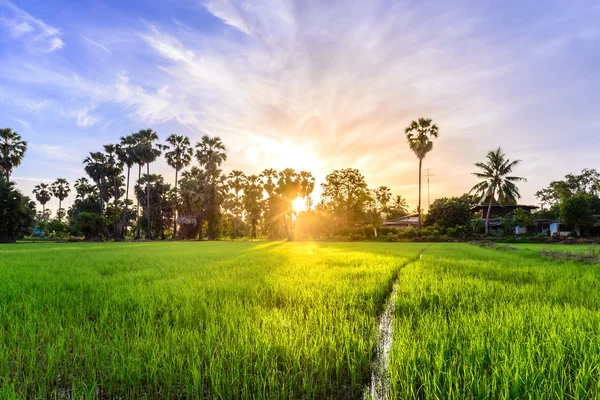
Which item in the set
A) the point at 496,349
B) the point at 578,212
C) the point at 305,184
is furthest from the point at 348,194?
the point at 496,349

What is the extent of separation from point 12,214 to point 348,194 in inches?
1678

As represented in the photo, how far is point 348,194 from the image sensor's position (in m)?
48.6

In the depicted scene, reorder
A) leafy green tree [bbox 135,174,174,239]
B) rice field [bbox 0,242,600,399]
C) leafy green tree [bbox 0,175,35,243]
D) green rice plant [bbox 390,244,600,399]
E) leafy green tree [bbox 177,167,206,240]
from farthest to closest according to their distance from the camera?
leafy green tree [bbox 135,174,174,239] → leafy green tree [bbox 177,167,206,240] → leafy green tree [bbox 0,175,35,243] → rice field [bbox 0,242,600,399] → green rice plant [bbox 390,244,600,399]

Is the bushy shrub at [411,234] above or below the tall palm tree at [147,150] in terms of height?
below

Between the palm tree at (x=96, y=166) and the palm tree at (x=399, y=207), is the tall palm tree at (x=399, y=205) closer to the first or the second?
the palm tree at (x=399, y=207)

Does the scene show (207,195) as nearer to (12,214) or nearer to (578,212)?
(12,214)

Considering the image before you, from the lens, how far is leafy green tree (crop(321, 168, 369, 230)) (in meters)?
48.1

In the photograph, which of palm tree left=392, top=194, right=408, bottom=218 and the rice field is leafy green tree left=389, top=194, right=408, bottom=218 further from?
the rice field

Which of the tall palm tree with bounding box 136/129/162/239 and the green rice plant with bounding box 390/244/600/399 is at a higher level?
→ the tall palm tree with bounding box 136/129/162/239

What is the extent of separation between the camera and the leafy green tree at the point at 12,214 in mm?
30719

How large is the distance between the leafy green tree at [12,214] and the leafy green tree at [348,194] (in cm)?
3965

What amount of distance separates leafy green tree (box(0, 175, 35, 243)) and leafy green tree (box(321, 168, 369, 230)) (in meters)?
39.6

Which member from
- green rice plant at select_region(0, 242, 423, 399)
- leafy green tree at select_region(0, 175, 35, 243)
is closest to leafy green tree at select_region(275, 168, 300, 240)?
leafy green tree at select_region(0, 175, 35, 243)

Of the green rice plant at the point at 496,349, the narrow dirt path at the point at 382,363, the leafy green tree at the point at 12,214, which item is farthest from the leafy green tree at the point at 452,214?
the leafy green tree at the point at 12,214
